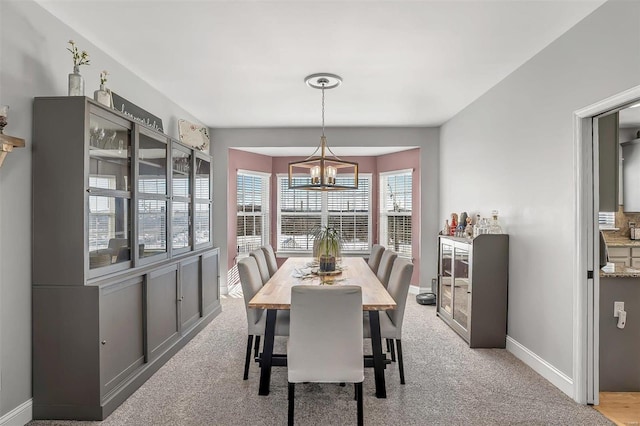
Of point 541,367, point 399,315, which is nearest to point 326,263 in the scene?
point 399,315

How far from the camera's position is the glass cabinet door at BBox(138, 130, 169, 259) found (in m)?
2.99

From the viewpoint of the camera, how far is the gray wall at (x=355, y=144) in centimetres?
566

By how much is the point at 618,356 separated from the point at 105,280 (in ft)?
12.7

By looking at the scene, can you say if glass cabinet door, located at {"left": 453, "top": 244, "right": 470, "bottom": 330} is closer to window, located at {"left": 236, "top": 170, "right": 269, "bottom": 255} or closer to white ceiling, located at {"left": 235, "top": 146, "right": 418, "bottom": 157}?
white ceiling, located at {"left": 235, "top": 146, "right": 418, "bottom": 157}

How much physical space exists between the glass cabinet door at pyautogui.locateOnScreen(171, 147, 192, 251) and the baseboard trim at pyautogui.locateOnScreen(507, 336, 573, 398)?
11.6 feet

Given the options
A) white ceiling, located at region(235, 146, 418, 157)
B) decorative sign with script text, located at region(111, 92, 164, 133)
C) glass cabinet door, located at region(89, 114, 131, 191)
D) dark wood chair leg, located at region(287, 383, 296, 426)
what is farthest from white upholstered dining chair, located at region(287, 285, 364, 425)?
white ceiling, located at region(235, 146, 418, 157)

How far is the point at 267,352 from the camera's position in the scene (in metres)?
2.61

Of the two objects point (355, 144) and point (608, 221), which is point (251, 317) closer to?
point (355, 144)

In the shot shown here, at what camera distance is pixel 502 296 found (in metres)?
3.53

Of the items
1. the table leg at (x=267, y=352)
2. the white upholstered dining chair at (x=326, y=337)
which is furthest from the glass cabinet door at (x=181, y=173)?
the white upholstered dining chair at (x=326, y=337)

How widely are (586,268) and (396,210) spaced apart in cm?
385

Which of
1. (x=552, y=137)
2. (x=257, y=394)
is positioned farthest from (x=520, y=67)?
(x=257, y=394)

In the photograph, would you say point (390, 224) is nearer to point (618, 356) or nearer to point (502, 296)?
point (502, 296)

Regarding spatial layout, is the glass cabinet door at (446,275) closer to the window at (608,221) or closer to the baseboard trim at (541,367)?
the baseboard trim at (541,367)
